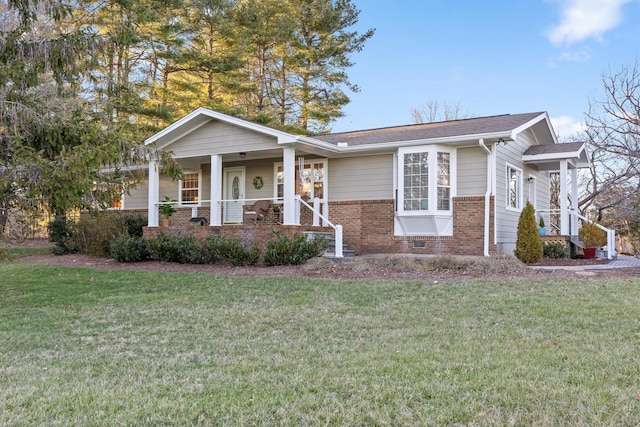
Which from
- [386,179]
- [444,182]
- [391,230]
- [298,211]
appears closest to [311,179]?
[298,211]

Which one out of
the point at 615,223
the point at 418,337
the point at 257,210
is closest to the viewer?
the point at 418,337

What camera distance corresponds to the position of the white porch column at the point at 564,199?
1334 centimetres

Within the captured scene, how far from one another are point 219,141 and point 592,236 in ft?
35.7

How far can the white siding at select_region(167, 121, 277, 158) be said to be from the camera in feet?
42.7

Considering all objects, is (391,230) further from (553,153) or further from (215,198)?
(553,153)

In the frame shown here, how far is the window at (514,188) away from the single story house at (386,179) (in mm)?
28

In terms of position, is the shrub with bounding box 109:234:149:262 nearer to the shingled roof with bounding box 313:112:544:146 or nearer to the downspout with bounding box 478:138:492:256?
the shingled roof with bounding box 313:112:544:146

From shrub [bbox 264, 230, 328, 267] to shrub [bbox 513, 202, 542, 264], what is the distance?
16.3ft

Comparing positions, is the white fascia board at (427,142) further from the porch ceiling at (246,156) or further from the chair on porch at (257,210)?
the chair on porch at (257,210)

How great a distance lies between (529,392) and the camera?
125 inches

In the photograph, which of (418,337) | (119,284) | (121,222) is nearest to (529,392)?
(418,337)

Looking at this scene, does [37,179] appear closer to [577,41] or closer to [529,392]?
[529,392]

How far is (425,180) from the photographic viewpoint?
12.2 metres

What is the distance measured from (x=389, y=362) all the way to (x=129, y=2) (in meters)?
Result: 18.1
